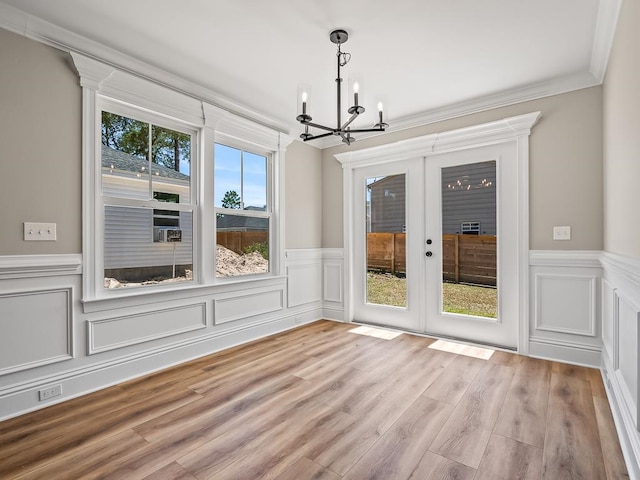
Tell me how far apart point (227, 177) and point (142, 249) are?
1.19 meters

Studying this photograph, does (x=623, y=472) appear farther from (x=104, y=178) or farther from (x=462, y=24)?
(x=104, y=178)

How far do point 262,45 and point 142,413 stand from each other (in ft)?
9.10

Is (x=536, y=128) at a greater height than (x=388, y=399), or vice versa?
(x=536, y=128)

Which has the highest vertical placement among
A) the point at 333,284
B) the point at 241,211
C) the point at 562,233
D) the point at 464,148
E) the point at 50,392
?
the point at 464,148

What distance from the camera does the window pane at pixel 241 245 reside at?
3.67 metres

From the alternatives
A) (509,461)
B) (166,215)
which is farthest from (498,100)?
(166,215)

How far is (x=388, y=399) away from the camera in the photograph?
8.14ft

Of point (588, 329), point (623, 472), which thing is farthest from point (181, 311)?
point (588, 329)

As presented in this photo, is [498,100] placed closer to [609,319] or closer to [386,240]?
[386,240]

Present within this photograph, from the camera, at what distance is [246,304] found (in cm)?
385

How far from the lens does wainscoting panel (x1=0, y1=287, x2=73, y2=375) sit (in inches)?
87.4

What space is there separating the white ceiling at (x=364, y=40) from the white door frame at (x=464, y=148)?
332mm

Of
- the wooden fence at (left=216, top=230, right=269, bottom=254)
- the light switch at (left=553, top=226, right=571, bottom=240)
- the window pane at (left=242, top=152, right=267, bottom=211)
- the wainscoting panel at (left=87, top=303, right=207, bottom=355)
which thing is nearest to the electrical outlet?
the wainscoting panel at (left=87, top=303, right=207, bottom=355)

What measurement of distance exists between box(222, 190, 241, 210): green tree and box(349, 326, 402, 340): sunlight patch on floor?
2056 millimetres
